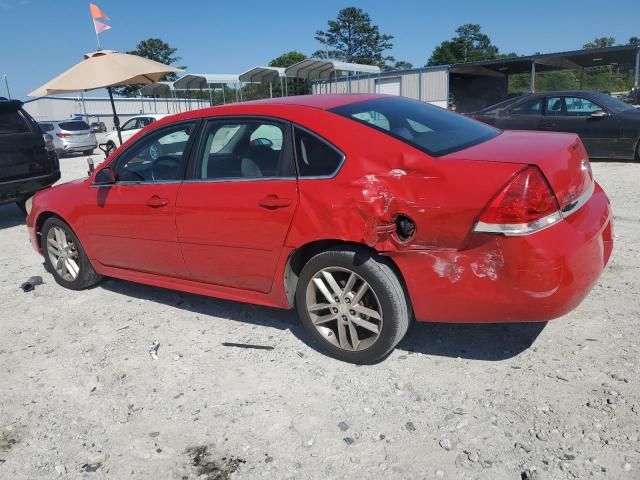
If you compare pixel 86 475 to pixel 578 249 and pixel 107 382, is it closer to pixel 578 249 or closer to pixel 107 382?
pixel 107 382

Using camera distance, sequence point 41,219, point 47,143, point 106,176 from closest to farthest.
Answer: point 106,176 → point 41,219 → point 47,143

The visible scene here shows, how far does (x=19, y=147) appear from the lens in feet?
25.8

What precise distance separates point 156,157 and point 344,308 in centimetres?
201

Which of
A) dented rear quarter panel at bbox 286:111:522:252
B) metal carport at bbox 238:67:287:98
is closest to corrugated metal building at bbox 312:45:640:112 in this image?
metal carport at bbox 238:67:287:98

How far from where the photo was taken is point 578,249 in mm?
2662

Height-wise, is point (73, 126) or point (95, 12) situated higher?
point (95, 12)

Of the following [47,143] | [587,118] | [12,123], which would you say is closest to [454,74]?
[587,118]

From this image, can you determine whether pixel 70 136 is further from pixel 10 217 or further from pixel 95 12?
pixel 10 217

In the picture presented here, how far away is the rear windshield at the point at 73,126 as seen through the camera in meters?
21.2

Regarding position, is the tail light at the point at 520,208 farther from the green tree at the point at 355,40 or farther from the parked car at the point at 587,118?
the green tree at the point at 355,40

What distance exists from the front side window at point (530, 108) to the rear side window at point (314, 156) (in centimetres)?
896

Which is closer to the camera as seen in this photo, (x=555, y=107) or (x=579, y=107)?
(x=579, y=107)

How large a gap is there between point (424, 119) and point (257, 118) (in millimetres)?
1111

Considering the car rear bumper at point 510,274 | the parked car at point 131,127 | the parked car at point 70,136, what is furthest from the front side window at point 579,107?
the parked car at point 70,136
